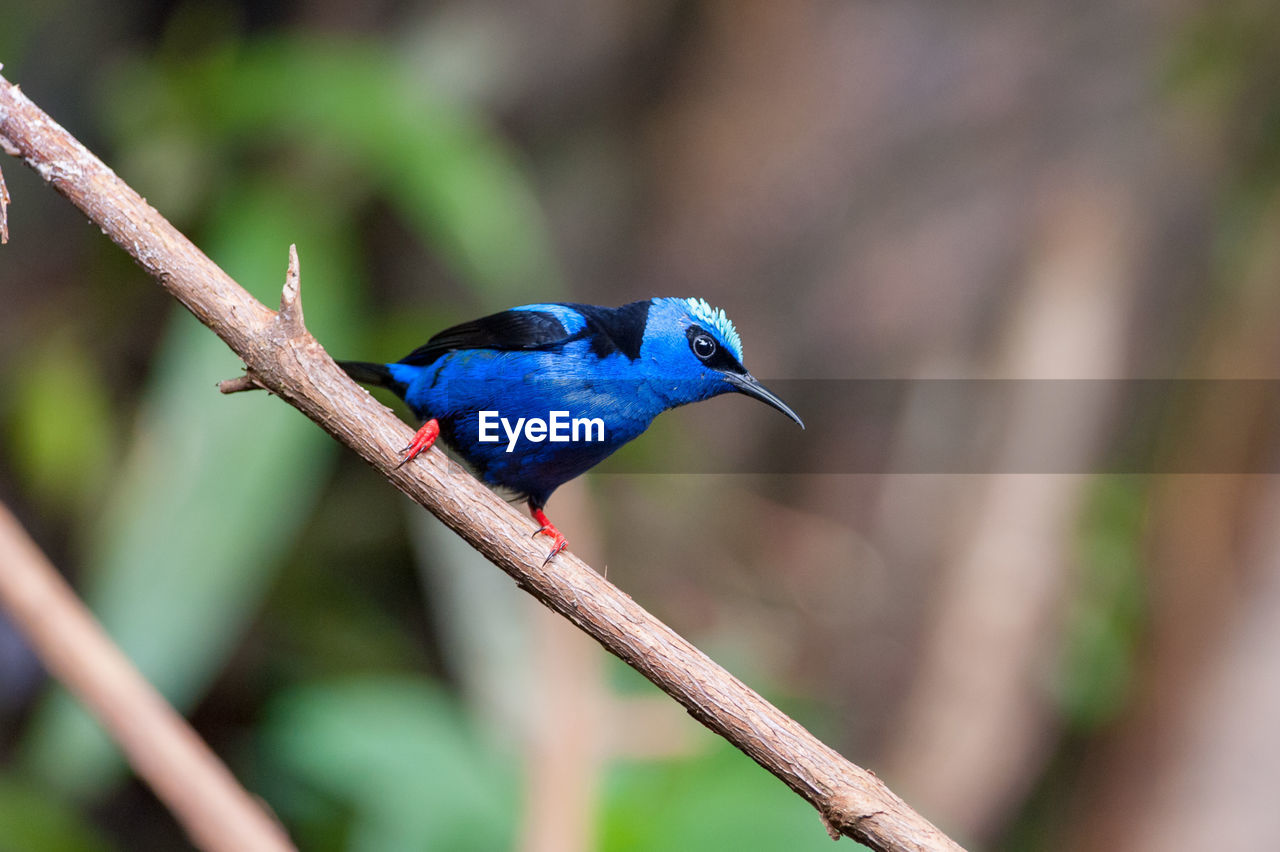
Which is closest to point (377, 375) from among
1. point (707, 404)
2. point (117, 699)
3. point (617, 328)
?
point (617, 328)

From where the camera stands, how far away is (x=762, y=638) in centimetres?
578

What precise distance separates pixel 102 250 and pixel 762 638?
383 centimetres

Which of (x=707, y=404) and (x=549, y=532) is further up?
(x=707, y=404)

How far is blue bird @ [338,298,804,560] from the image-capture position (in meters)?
2.02

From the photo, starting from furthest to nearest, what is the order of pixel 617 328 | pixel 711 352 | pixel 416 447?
pixel 617 328
pixel 711 352
pixel 416 447

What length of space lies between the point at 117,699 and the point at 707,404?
3.85 metres

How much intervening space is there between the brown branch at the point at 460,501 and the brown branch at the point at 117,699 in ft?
3.19

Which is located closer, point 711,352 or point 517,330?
point 711,352

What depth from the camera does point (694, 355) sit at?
201cm

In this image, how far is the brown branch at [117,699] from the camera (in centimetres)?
237

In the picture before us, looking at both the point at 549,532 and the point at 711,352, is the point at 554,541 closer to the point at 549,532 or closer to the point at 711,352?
the point at 549,532

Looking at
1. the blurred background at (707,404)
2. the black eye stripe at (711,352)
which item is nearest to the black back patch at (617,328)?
the black eye stripe at (711,352)

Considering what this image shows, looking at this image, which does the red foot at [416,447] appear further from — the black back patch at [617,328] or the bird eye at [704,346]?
the bird eye at [704,346]

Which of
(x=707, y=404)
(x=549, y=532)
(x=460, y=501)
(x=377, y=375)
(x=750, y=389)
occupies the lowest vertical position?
(x=460, y=501)
